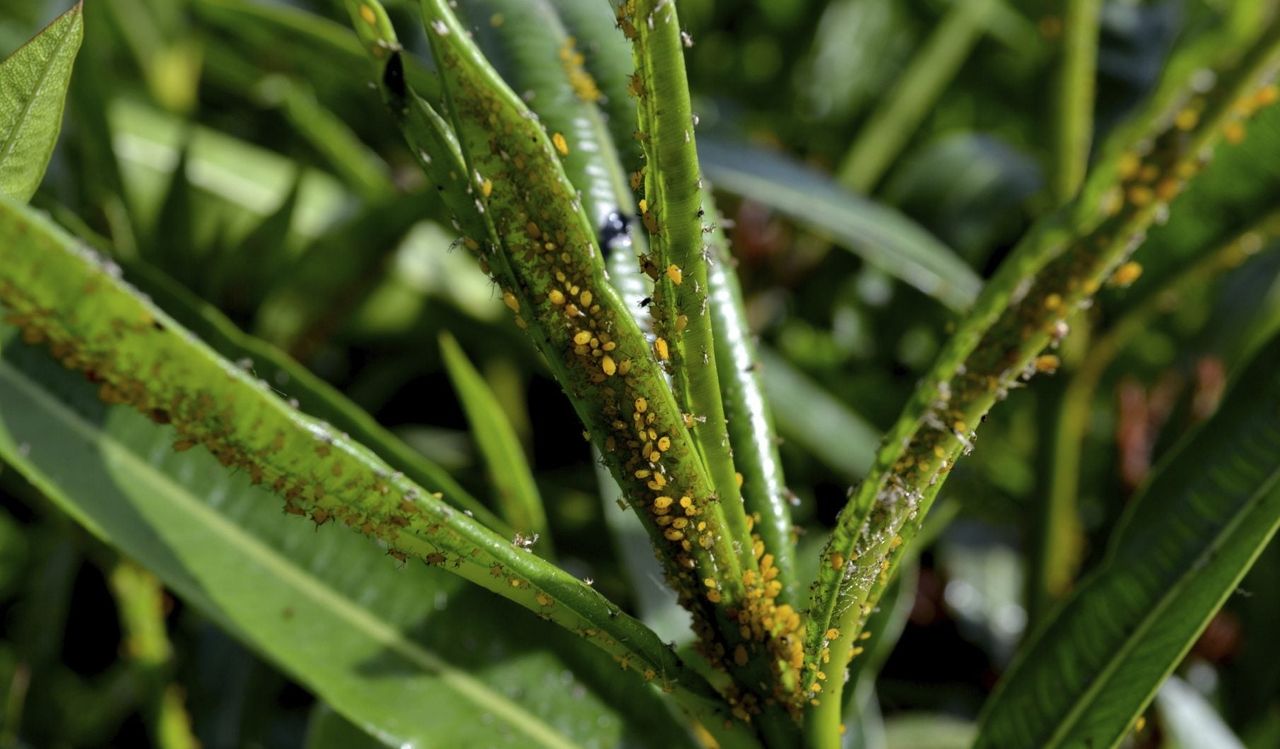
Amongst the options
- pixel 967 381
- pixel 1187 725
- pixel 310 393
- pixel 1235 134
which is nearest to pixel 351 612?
pixel 310 393

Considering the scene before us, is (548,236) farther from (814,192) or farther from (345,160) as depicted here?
(345,160)

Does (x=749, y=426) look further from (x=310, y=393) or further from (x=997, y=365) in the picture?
(x=310, y=393)

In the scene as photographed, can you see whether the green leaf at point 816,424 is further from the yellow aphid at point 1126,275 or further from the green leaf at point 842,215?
the yellow aphid at point 1126,275

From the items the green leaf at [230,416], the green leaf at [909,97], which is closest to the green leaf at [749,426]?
the green leaf at [230,416]

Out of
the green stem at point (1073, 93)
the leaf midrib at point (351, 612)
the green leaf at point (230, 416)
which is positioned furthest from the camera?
the green stem at point (1073, 93)

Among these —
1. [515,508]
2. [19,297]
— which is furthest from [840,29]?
[19,297]

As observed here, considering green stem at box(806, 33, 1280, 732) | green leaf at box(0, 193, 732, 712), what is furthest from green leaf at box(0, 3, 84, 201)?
green stem at box(806, 33, 1280, 732)
